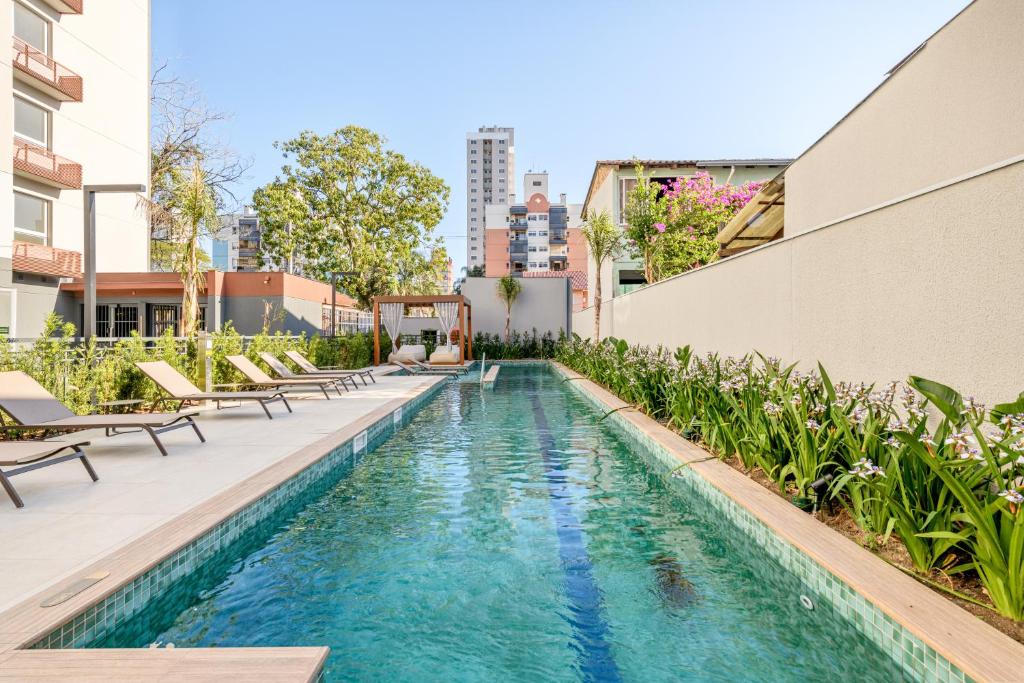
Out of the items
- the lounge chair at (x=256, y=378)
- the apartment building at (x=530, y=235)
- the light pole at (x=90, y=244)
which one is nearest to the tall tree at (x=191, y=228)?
the lounge chair at (x=256, y=378)

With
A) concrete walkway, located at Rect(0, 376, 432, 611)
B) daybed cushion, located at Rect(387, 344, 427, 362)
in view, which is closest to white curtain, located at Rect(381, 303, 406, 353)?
daybed cushion, located at Rect(387, 344, 427, 362)

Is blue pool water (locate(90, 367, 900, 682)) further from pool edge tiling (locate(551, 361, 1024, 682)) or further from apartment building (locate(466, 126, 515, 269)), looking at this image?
apartment building (locate(466, 126, 515, 269))

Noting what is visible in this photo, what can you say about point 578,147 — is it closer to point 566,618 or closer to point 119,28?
point 119,28

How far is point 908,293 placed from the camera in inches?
140

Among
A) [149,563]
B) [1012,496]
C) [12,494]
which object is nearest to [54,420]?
[12,494]

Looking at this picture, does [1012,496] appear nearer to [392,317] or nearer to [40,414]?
[40,414]

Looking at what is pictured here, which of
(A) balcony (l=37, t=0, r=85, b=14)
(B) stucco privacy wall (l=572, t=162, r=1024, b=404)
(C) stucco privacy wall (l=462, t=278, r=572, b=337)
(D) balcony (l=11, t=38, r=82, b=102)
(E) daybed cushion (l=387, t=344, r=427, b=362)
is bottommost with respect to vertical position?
(E) daybed cushion (l=387, t=344, r=427, b=362)

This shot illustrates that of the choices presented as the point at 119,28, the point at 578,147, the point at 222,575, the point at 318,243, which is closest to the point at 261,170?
the point at 318,243

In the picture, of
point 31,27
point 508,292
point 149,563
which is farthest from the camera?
point 508,292

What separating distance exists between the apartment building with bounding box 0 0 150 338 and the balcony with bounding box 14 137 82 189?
0.03 meters

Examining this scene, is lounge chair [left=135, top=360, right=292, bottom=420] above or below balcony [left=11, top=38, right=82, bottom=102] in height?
below

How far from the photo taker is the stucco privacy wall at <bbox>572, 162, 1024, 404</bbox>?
2.80 m

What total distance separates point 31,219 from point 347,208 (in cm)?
1144

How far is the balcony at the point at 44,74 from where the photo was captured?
55.6ft
